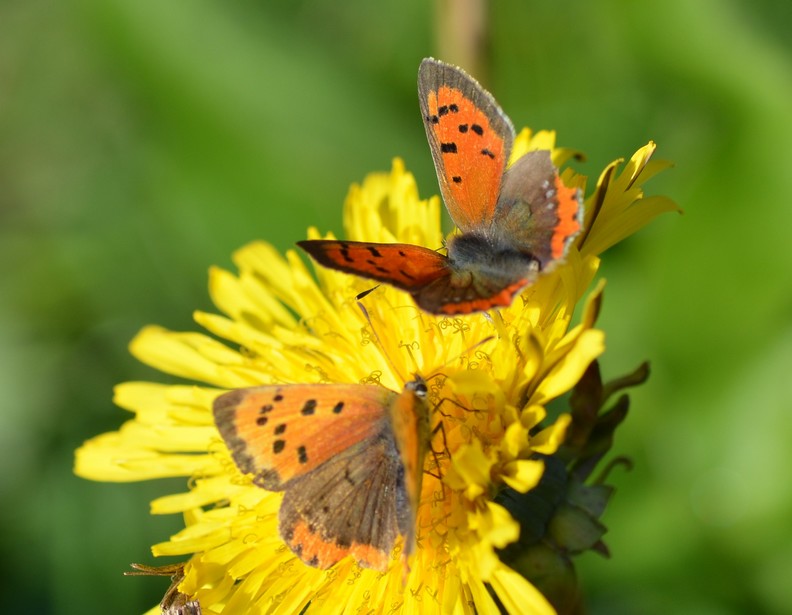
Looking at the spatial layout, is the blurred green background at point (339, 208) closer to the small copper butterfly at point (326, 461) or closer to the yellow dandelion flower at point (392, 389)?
the yellow dandelion flower at point (392, 389)

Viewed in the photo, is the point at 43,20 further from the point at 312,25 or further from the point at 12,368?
the point at 12,368

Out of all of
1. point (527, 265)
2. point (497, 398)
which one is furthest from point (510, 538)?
point (527, 265)

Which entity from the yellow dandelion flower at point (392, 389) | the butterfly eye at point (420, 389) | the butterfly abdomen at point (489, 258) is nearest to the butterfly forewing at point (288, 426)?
the butterfly eye at point (420, 389)

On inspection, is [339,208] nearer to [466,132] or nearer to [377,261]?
[466,132]

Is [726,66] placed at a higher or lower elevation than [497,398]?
higher

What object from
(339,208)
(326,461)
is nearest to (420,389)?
(326,461)

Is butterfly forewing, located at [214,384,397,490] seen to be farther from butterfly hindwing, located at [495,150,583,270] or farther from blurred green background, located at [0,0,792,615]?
blurred green background, located at [0,0,792,615]
